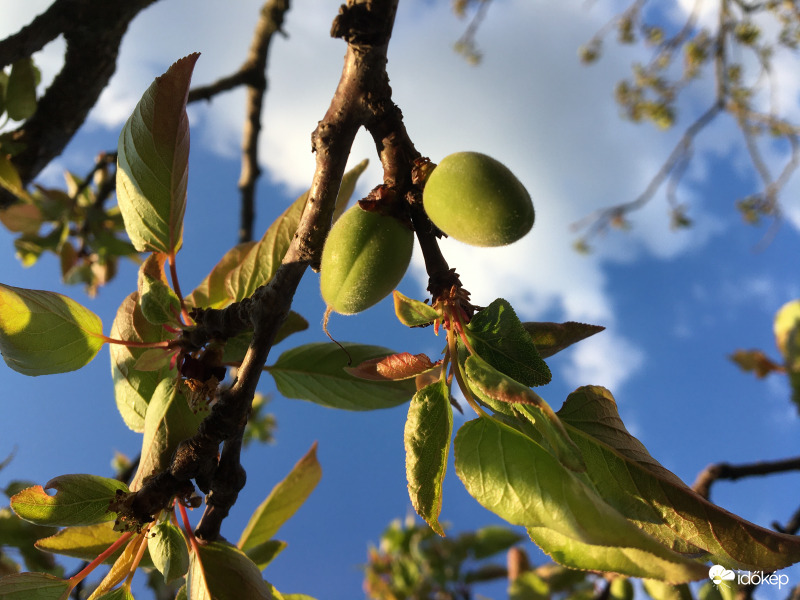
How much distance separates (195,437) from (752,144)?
5422 millimetres

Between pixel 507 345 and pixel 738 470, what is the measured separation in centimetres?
170

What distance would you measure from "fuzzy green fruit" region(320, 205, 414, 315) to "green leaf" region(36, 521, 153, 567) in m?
0.81

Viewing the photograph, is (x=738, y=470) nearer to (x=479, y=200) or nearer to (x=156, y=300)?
(x=479, y=200)

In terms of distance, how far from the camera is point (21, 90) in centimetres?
182

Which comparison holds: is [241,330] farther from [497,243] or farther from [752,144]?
[752,144]

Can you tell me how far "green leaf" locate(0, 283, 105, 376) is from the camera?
1.11m

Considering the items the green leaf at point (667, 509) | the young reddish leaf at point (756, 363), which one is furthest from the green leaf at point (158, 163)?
the young reddish leaf at point (756, 363)

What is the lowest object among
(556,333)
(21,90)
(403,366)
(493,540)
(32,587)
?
(32,587)

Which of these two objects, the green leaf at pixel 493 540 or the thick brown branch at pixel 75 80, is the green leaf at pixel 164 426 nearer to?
the thick brown branch at pixel 75 80

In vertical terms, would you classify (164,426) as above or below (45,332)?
below

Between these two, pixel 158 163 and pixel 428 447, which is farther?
pixel 158 163

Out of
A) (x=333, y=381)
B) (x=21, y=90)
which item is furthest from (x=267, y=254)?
(x=21, y=90)

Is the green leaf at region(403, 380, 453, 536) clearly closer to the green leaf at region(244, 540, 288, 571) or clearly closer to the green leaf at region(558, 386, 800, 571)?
the green leaf at region(558, 386, 800, 571)

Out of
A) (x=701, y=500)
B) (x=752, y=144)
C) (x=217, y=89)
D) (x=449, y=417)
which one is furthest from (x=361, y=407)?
(x=752, y=144)
